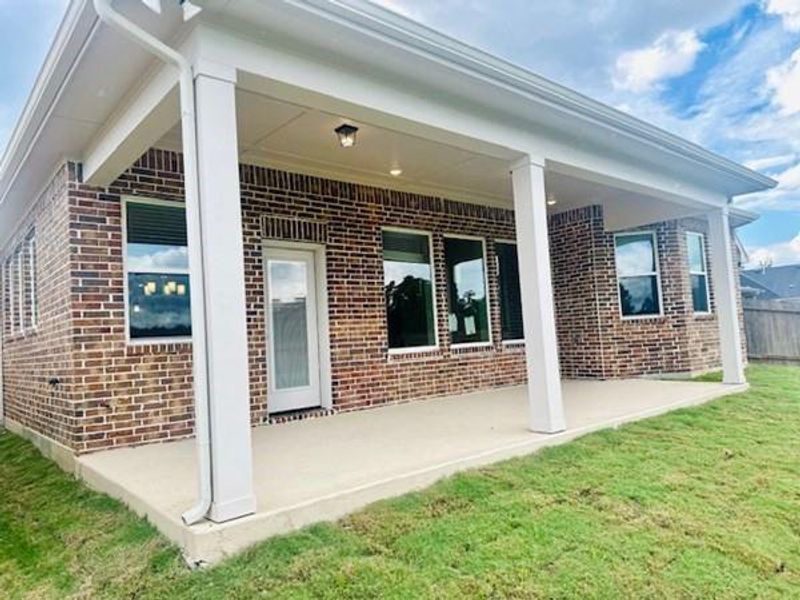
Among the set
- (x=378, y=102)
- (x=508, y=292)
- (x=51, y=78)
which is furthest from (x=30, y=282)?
(x=508, y=292)

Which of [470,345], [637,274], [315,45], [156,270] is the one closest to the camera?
[315,45]

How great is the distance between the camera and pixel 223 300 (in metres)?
3.03

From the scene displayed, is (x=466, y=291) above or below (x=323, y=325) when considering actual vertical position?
above

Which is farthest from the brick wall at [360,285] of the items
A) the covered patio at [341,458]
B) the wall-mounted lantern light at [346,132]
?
the wall-mounted lantern light at [346,132]

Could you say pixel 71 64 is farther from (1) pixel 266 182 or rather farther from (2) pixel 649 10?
(2) pixel 649 10

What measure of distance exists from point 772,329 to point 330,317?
413 inches

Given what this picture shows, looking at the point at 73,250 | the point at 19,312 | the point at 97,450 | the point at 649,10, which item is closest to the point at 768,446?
the point at 97,450

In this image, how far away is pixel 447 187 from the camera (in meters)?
7.62

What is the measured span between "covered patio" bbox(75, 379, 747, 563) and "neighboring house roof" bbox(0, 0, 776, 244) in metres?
2.76

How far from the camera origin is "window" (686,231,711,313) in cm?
1019

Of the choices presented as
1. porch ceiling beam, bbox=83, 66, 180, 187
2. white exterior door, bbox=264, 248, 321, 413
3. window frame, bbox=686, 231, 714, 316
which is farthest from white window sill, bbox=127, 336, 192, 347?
window frame, bbox=686, 231, 714, 316

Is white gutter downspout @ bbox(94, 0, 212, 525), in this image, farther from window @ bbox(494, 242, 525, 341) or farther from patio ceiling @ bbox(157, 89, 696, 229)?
window @ bbox(494, 242, 525, 341)

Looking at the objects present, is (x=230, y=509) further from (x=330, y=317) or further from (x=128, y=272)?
(x=330, y=317)

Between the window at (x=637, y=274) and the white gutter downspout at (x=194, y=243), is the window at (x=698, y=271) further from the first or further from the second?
the white gutter downspout at (x=194, y=243)
